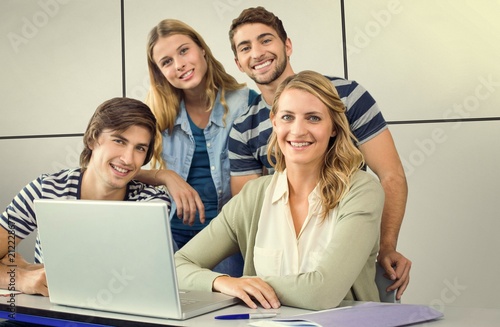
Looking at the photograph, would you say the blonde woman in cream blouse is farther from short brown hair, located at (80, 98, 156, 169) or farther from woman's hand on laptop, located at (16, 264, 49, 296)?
short brown hair, located at (80, 98, 156, 169)

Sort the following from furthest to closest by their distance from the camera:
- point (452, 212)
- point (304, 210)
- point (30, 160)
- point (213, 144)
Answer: point (30, 160) < point (452, 212) < point (213, 144) < point (304, 210)

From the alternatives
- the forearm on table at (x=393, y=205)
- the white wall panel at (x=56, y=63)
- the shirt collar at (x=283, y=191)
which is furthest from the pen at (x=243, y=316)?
the white wall panel at (x=56, y=63)

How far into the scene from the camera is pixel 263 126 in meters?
2.61

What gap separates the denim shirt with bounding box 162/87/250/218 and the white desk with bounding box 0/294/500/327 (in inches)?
46.5

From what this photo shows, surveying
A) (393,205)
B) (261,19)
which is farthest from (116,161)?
(393,205)

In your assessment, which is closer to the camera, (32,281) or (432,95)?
(32,281)

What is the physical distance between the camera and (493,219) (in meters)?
3.20

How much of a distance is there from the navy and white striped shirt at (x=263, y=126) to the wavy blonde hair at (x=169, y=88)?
0.61ft

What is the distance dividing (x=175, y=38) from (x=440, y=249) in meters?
1.59

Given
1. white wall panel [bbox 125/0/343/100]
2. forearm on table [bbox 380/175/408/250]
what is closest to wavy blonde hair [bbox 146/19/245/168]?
white wall panel [bbox 125/0/343/100]

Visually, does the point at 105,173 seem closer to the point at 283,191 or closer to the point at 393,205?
the point at 283,191

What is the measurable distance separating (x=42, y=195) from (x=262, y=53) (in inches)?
39.6

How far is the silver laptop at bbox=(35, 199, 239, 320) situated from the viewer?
1.47 metres

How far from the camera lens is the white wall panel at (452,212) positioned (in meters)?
3.21
